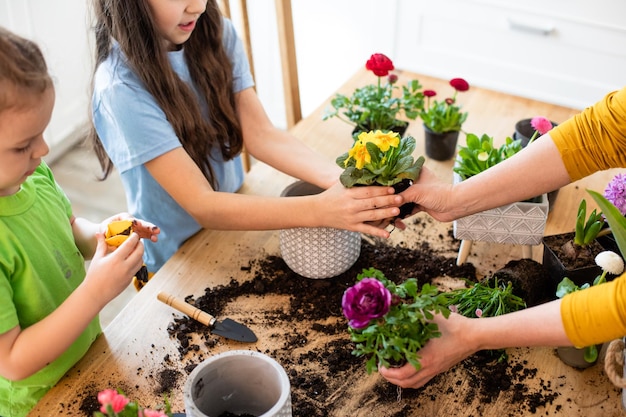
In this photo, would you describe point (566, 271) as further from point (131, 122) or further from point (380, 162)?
point (131, 122)

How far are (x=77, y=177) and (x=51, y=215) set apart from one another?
1.99 meters

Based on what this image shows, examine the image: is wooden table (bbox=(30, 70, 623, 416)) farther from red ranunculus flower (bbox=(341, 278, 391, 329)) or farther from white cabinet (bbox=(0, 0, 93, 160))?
white cabinet (bbox=(0, 0, 93, 160))

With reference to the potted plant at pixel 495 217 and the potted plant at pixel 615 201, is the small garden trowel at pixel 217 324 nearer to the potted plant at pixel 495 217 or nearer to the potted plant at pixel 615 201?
the potted plant at pixel 495 217

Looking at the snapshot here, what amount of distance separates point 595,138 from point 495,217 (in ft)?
0.74

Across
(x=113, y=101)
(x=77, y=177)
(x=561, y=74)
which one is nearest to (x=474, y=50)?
(x=561, y=74)

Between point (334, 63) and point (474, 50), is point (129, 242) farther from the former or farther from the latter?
point (334, 63)

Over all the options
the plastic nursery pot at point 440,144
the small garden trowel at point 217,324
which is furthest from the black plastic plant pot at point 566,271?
the small garden trowel at point 217,324

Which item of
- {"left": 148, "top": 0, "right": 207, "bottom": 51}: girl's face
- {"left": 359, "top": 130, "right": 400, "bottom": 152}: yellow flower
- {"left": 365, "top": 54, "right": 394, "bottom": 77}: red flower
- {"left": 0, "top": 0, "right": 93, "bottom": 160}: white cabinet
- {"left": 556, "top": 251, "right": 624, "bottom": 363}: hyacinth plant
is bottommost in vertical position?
{"left": 0, "top": 0, "right": 93, "bottom": 160}: white cabinet

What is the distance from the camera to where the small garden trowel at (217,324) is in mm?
1137

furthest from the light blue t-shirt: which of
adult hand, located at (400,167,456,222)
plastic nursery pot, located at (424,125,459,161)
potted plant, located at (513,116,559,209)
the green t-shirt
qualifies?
potted plant, located at (513,116,559,209)

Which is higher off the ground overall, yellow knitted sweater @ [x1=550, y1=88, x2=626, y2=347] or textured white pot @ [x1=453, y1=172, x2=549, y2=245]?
yellow knitted sweater @ [x1=550, y1=88, x2=626, y2=347]

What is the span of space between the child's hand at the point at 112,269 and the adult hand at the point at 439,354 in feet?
1.43

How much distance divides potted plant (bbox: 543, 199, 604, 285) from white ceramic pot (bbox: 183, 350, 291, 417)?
0.56m

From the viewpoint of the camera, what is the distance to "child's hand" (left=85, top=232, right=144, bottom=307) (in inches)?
40.3
